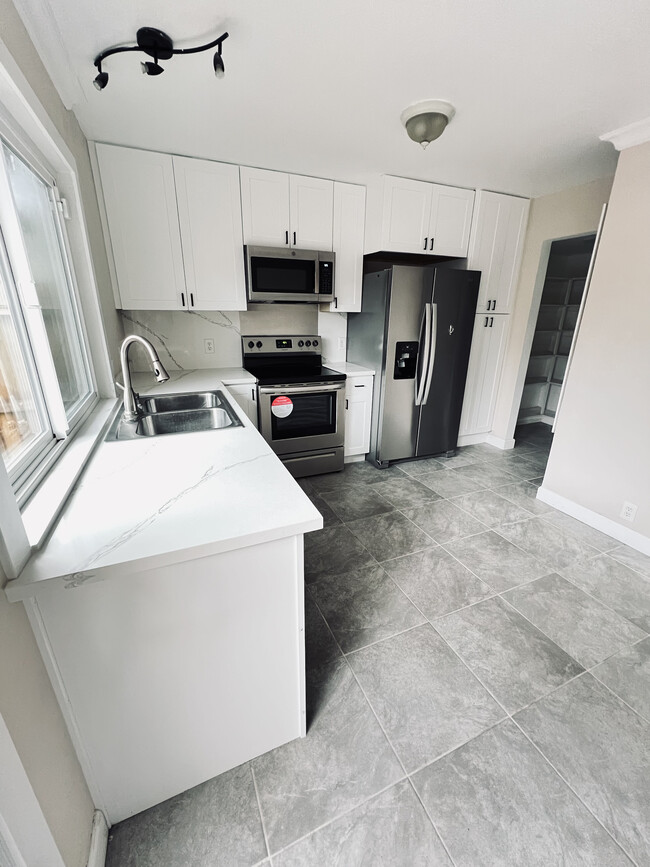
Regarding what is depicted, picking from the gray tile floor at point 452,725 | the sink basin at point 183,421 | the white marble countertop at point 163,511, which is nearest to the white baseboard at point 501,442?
the gray tile floor at point 452,725

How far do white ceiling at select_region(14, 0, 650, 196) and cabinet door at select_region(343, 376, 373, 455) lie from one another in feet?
5.19

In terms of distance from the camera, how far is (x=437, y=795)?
42.8 inches

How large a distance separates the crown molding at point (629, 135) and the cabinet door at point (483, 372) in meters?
1.47

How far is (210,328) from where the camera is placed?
9.96ft

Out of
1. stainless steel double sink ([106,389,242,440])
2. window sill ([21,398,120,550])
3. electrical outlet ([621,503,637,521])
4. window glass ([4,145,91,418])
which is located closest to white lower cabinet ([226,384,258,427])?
stainless steel double sink ([106,389,242,440])

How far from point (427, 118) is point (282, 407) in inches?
75.5

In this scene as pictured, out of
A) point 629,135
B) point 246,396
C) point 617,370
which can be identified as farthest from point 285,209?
point 617,370

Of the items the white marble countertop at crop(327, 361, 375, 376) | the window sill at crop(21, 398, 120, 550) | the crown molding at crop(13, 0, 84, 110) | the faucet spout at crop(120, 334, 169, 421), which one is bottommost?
the white marble countertop at crop(327, 361, 375, 376)

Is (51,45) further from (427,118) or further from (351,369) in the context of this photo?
(351,369)

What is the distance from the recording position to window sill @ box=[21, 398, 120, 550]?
0.85 m

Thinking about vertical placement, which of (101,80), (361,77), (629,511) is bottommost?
(629,511)

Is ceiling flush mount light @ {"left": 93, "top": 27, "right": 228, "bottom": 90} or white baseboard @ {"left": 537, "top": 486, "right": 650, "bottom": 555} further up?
ceiling flush mount light @ {"left": 93, "top": 27, "right": 228, "bottom": 90}

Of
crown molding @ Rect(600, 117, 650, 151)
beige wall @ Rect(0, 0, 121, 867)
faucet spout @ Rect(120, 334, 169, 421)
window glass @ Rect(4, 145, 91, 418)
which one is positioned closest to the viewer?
beige wall @ Rect(0, 0, 121, 867)

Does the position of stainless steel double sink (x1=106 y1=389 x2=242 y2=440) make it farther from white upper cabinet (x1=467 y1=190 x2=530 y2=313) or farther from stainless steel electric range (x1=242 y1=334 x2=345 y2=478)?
white upper cabinet (x1=467 y1=190 x2=530 y2=313)
